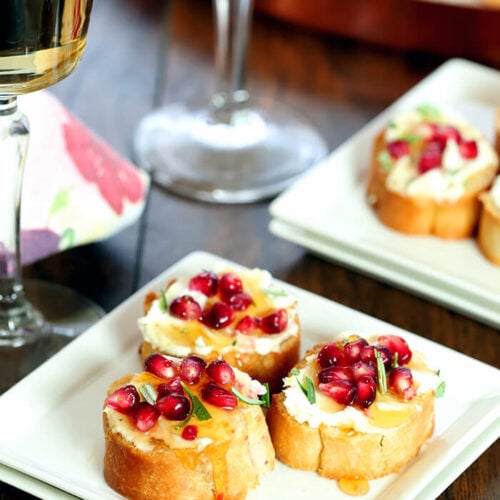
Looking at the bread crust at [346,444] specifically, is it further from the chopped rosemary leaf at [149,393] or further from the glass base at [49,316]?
the glass base at [49,316]

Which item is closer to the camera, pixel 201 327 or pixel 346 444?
pixel 346 444

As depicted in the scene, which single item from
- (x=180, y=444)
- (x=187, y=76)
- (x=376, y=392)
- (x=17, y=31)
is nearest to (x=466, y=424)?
(x=376, y=392)

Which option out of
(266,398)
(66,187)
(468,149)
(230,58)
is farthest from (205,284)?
(230,58)

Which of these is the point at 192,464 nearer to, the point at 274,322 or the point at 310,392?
the point at 310,392

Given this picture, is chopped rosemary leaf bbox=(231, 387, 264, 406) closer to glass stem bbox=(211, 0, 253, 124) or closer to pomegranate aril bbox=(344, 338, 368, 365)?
pomegranate aril bbox=(344, 338, 368, 365)

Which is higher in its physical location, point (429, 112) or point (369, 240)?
point (429, 112)

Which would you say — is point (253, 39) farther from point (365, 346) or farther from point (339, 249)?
point (365, 346)

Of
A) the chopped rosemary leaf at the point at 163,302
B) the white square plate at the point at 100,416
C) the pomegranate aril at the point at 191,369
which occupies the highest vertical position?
the pomegranate aril at the point at 191,369

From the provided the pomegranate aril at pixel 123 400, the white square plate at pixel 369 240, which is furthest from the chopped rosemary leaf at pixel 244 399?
the white square plate at pixel 369 240
